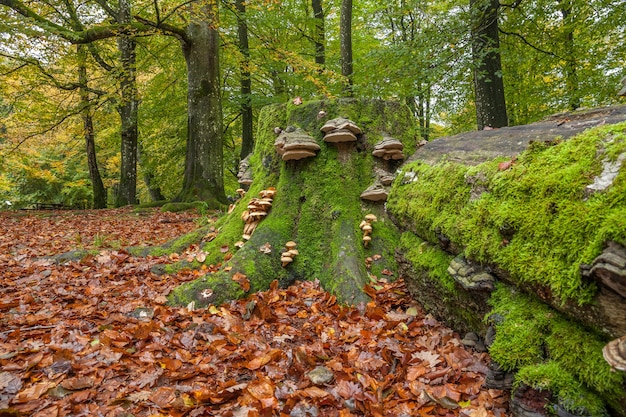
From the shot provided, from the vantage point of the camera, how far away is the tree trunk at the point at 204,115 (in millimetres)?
10266

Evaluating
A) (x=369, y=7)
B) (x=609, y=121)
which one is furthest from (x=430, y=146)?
(x=369, y=7)

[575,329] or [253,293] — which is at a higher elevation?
[575,329]

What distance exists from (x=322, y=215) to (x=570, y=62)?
38.1 ft

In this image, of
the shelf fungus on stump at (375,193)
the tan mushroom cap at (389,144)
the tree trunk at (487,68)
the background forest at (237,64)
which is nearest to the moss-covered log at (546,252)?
the shelf fungus on stump at (375,193)

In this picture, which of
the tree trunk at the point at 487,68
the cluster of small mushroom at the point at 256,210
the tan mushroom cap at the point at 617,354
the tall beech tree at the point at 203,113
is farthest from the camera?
the tall beech tree at the point at 203,113

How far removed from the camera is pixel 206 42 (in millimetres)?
10289

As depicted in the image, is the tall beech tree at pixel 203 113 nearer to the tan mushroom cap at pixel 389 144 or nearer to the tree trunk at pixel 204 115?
the tree trunk at pixel 204 115

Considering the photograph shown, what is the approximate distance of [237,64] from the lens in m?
13.4

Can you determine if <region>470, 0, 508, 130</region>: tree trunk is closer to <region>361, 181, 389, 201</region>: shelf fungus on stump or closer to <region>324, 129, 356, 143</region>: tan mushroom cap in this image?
<region>324, 129, 356, 143</region>: tan mushroom cap

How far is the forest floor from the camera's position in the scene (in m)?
2.19

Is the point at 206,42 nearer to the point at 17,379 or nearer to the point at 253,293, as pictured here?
the point at 253,293

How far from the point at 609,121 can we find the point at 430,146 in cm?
167

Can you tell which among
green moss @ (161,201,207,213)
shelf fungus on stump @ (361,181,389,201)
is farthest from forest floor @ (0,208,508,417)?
green moss @ (161,201,207,213)

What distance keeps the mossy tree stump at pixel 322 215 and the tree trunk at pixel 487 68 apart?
14.2 feet
